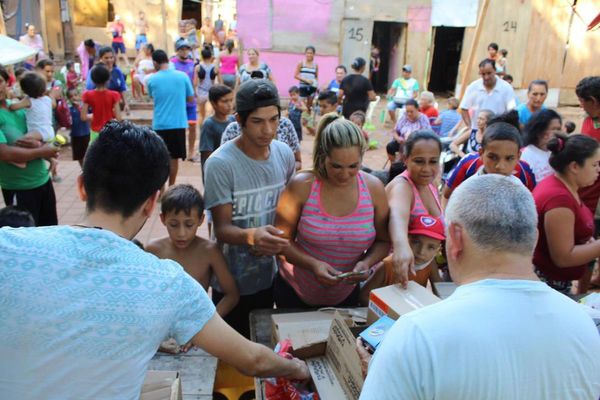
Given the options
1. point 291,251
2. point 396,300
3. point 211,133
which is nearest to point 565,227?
point 396,300

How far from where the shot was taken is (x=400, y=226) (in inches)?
92.5

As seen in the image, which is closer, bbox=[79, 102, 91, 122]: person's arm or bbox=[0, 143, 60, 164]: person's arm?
bbox=[0, 143, 60, 164]: person's arm

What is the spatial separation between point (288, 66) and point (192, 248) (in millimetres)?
11495

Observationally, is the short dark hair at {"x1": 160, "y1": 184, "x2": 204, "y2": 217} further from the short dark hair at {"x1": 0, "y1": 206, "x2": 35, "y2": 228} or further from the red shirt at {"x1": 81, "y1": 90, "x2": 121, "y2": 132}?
the red shirt at {"x1": 81, "y1": 90, "x2": 121, "y2": 132}

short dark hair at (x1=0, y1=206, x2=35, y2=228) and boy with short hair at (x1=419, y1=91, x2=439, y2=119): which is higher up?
boy with short hair at (x1=419, y1=91, x2=439, y2=119)

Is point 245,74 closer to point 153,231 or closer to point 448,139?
point 448,139

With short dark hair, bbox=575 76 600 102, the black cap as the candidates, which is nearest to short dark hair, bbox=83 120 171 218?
the black cap

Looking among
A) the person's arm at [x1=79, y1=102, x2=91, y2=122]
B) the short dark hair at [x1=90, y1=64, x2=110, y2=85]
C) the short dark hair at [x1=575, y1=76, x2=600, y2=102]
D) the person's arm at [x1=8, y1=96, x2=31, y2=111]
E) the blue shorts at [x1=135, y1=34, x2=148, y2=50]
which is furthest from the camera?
the blue shorts at [x1=135, y1=34, x2=148, y2=50]

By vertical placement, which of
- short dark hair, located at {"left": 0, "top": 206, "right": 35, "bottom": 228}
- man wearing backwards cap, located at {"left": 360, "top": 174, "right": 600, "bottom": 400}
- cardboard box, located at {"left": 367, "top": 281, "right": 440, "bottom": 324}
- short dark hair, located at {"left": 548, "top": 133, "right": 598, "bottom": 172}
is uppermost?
short dark hair, located at {"left": 548, "top": 133, "right": 598, "bottom": 172}

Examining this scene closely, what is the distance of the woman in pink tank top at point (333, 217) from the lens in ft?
7.38

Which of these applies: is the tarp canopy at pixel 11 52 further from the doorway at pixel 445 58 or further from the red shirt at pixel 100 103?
the doorway at pixel 445 58

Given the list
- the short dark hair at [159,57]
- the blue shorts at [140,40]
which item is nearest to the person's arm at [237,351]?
the short dark hair at [159,57]

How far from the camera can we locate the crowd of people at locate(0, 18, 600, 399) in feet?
3.53

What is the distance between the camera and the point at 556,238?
2.61m
